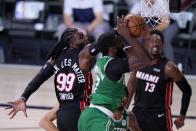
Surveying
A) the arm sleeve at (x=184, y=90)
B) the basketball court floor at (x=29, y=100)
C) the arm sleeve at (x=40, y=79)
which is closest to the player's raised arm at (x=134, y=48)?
the arm sleeve at (x=184, y=90)

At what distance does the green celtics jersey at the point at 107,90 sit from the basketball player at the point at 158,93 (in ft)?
3.59

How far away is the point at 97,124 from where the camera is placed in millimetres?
5547

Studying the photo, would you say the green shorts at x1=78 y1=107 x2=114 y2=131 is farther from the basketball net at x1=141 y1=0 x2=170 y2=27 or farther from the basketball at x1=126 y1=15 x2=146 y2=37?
the basketball net at x1=141 y1=0 x2=170 y2=27

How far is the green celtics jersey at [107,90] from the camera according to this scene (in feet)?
18.4

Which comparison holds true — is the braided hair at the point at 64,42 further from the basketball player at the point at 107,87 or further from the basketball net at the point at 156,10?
the basketball player at the point at 107,87

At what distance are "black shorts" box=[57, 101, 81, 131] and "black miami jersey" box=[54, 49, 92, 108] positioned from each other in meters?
0.05

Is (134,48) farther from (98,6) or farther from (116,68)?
(98,6)

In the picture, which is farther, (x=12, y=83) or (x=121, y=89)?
(x=12, y=83)

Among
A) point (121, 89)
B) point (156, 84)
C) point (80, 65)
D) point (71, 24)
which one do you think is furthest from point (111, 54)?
point (71, 24)

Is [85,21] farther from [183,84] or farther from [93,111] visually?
[93,111]

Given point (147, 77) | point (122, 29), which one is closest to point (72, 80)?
point (147, 77)

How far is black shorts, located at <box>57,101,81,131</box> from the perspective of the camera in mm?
6402

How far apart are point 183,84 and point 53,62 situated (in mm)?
1180

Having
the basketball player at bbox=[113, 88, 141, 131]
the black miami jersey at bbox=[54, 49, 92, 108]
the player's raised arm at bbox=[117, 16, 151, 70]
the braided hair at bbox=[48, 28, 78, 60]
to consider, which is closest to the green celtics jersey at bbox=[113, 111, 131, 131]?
the basketball player at bbox=[113, 88, 141, 131]
